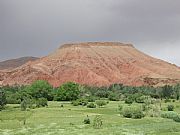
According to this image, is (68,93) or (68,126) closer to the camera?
(68,126)

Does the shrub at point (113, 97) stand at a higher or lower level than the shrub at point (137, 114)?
higher

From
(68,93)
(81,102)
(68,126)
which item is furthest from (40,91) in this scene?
(68,126)

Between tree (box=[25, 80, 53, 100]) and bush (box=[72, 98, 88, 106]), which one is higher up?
tree (box=[25, 80, 53, 100])

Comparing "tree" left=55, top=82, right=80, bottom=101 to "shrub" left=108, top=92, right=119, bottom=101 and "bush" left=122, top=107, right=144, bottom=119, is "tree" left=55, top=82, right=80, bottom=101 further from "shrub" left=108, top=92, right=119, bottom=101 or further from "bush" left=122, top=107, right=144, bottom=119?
"bush" left=122, top=107, right=144, bottom=119

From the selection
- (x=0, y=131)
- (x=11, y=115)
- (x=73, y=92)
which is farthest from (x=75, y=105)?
(x=0, y=131)

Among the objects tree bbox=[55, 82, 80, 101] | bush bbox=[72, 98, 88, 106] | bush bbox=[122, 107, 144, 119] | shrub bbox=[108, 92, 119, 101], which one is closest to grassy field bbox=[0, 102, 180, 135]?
bush bbox=[122, 107, 144, 119]

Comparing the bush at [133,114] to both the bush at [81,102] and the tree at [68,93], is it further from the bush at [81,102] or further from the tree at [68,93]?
the tree at [68,93]

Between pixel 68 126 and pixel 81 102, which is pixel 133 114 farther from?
pixel 81 102

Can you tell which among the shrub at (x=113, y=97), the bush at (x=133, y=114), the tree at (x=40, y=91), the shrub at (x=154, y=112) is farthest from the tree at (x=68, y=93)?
the bush at (x=133, y=114)

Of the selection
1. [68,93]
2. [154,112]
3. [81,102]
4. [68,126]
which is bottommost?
[68,126]

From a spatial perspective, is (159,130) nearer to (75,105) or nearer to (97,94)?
(75,105)

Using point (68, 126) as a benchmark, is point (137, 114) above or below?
above

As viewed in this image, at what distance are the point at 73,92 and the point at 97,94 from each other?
16918 mm

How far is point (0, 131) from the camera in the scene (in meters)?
53.2
